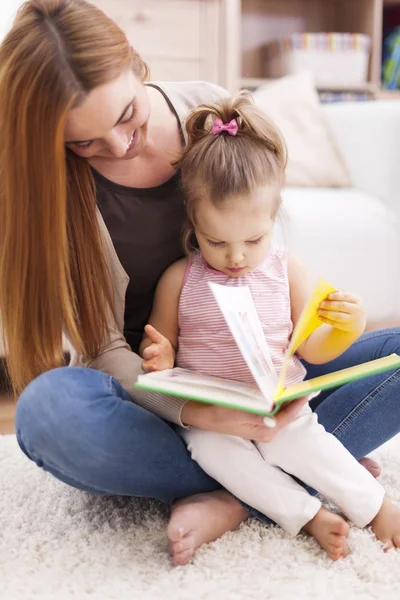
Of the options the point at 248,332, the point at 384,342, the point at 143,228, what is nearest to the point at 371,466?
the point at 384,342

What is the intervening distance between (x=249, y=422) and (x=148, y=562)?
0.22 m

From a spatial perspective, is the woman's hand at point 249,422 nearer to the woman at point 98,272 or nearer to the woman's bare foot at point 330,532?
the woman at point 98,272

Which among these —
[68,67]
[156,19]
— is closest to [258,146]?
[68,67]

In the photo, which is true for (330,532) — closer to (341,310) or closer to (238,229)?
(341,310)

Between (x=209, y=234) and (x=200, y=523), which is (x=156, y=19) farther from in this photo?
(x=200, y=523)

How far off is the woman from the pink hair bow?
10 cm

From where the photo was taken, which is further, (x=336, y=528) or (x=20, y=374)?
(x=20, y=374)

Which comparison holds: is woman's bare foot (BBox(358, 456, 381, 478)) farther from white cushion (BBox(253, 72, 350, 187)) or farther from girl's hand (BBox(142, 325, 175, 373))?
white cushion (BBox(253, 72, 350, 187))

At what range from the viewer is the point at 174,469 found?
3.24 feet

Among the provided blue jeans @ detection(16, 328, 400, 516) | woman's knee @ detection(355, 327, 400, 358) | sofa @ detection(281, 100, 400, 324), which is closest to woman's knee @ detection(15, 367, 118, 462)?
blue jeans @ detection(16, 328, 400, 516)

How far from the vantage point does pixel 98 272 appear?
1.07m

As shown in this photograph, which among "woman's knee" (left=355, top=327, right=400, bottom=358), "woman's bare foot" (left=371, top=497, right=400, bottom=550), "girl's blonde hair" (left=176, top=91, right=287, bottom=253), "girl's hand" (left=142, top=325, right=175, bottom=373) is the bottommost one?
"woman's bare foot" (left=371, top=497, right=400, bottom=550)

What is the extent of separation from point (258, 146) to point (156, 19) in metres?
1.74

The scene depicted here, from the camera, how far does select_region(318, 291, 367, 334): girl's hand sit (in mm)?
935
